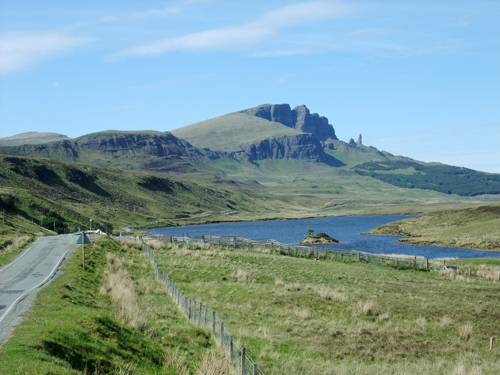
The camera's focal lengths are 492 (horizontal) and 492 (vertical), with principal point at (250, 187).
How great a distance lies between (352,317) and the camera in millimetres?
22766

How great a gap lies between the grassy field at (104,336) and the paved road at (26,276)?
484 millimetres

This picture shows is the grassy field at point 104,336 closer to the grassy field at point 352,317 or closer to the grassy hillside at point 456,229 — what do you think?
the grassy field at point 352,317

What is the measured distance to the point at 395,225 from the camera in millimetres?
122750

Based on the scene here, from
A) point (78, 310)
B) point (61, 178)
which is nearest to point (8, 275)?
point (78, 310)

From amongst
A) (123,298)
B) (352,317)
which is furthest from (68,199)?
(352,317)

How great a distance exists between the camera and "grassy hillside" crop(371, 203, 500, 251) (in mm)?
87456

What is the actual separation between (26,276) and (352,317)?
55.6 ft

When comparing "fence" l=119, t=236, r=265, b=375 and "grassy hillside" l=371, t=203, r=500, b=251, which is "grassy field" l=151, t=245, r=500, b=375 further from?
"grassy hillside" l=371, t=203, r=500, b=251

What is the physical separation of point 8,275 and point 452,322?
22410 mm

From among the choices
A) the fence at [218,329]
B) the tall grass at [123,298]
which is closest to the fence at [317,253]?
the tall grass at [123,298]

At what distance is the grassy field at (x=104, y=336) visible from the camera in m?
11.7

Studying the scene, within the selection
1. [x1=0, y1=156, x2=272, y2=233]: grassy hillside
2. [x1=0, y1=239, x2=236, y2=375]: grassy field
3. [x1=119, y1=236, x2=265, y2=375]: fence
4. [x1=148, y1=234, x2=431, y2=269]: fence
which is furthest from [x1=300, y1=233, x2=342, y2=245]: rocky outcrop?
[x1=0, y1=239, x2=236, y2=375]: grassy field

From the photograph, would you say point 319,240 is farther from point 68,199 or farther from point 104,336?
point 68,199

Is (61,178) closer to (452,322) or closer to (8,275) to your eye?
(8,275)
